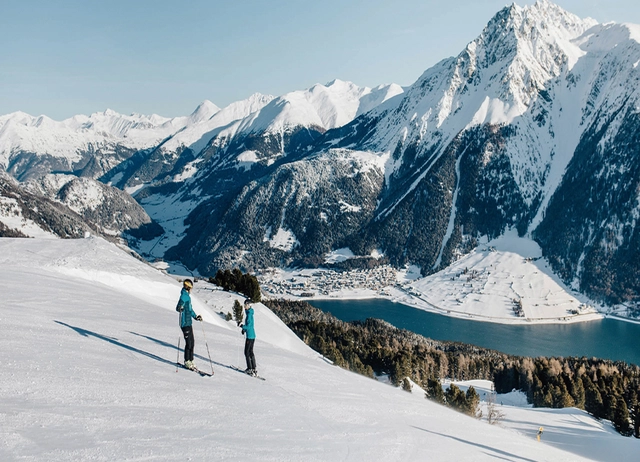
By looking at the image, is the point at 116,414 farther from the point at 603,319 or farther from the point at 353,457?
the point at 603,319

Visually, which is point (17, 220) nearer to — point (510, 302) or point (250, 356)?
point (510, 302)

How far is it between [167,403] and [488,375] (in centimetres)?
9987

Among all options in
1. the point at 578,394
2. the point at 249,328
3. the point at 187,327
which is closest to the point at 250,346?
the point at 249,328

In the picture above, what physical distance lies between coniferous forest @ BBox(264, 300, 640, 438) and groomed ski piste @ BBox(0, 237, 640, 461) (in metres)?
31.7

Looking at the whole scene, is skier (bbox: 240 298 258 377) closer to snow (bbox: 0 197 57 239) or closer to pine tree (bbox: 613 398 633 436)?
pine tree (bbox: 613 398 633 436)

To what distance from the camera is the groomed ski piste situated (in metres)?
10.4

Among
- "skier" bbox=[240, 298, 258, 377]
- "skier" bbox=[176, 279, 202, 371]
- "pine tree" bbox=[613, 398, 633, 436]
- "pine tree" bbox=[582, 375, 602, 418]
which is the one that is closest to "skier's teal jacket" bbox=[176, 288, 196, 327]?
"skier" bbox=[176, 279, 202, 371]

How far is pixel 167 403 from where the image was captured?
12891 millimetres

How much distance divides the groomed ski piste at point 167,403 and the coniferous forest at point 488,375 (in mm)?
31708

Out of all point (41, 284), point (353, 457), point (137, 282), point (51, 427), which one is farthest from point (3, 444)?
point (137, 282)

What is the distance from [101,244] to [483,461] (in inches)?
1383

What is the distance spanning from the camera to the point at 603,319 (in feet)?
574

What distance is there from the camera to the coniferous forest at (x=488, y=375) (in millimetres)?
56188

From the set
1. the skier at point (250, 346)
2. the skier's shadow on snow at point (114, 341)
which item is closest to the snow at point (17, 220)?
the skier's shadow on snow at point (114, 341)
